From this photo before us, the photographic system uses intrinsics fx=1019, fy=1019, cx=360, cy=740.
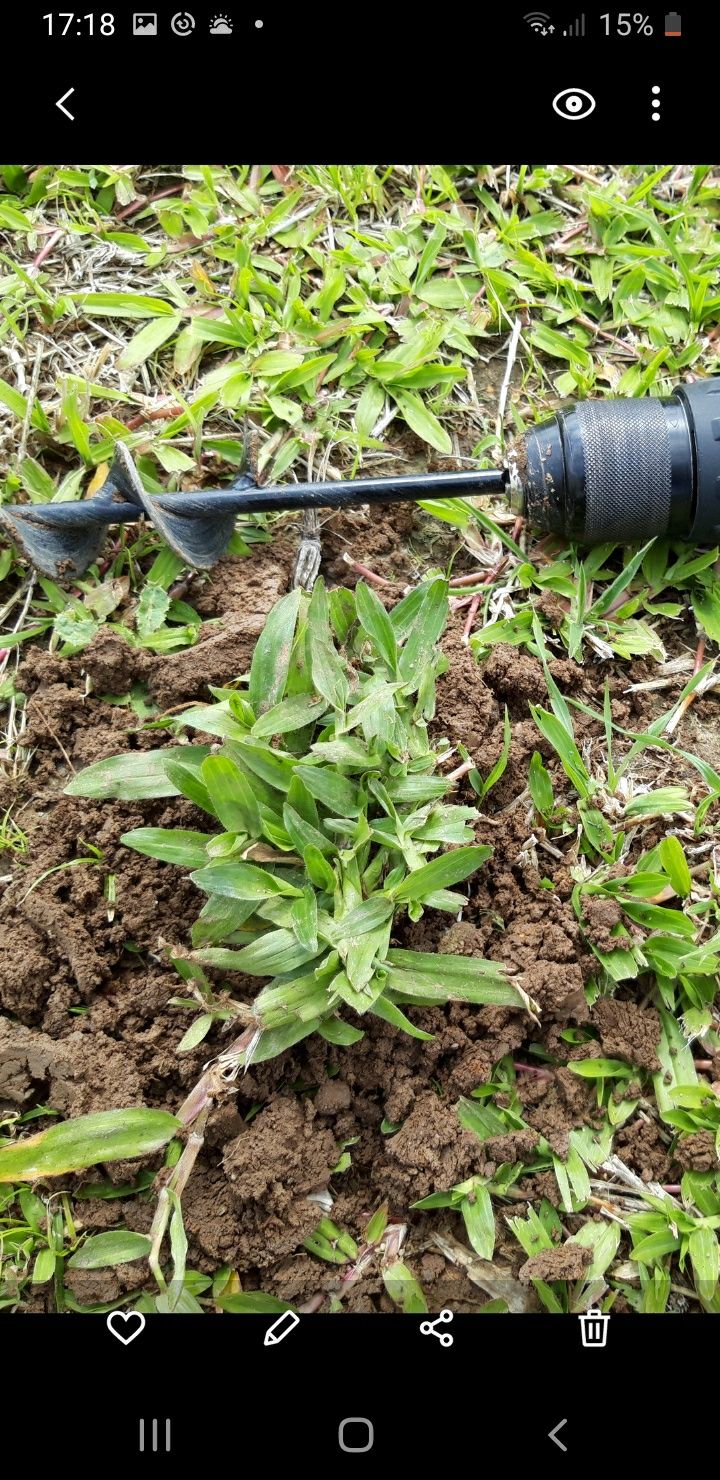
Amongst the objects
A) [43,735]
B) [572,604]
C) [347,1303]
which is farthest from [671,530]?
[347,1303]

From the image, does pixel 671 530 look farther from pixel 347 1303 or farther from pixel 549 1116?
pixel 347 1303

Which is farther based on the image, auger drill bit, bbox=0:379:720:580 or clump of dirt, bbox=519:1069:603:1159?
auger drill bit, bbox=0:379:720:580

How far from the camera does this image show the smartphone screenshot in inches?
67.6

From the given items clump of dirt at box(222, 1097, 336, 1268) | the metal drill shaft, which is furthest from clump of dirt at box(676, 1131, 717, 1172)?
the metal drill shaft

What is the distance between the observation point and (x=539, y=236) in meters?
2.54
